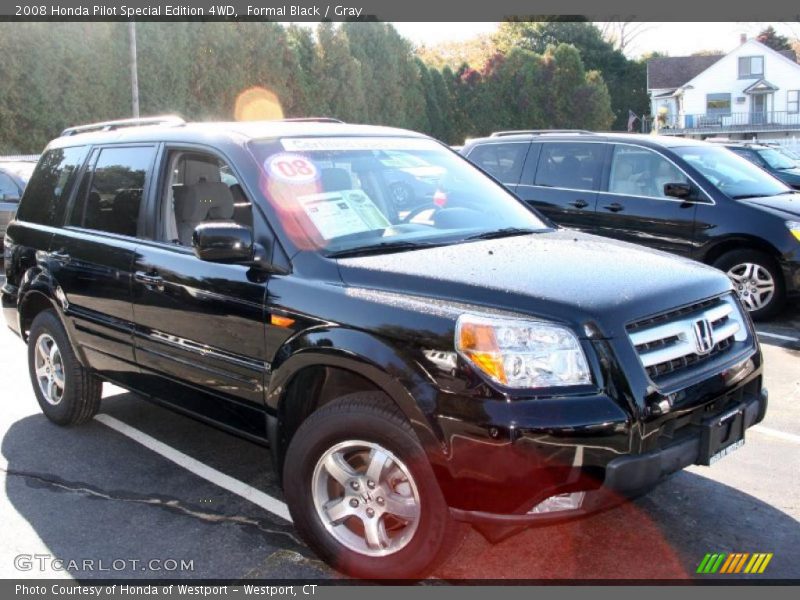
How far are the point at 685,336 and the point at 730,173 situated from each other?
5806mm

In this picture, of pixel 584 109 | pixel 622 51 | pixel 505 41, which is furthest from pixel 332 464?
pixel 622 51

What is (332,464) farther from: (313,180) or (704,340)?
(704,340)

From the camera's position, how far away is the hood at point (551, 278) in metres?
3.09

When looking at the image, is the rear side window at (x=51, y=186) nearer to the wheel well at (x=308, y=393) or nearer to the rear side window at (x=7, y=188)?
the wheel well at (x=308, y=393)

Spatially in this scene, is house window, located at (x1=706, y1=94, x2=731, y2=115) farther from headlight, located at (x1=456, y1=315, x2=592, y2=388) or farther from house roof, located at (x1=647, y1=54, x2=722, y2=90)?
headlight, located at (x1=456, y1=315, x2=592, y2=388)

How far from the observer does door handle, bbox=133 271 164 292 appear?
4.31 m

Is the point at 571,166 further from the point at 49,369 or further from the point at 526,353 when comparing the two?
the point at 526,353

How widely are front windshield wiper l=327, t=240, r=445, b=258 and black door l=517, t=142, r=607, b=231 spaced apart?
5268 mm

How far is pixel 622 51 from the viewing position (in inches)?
2916

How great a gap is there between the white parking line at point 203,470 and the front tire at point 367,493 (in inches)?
22.8

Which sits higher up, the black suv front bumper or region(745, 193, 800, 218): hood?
region(745, 193, 800, 218): hood

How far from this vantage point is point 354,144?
4.40 m

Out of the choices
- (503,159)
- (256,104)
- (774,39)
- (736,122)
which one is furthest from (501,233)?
(774,39)

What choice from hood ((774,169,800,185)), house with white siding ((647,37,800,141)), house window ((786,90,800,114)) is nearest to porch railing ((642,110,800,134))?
house with white siding ((647,37,800,141))
